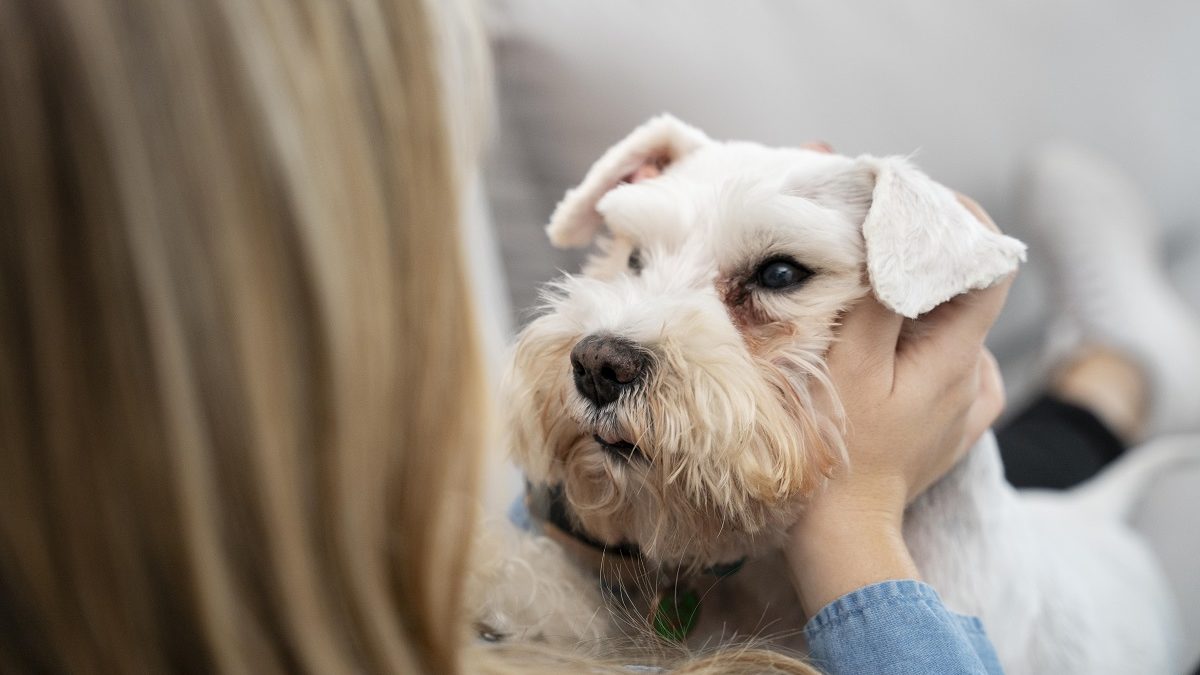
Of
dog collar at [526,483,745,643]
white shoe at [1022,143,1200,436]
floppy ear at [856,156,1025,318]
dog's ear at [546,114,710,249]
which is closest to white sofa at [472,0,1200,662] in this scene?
white shoe at [1022,143,1200,436]

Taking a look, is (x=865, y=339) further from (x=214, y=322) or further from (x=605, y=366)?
(x=214, y=322)

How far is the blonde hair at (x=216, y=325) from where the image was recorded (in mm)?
436

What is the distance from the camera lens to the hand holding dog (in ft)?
2.48

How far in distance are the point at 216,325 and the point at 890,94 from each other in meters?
1.41

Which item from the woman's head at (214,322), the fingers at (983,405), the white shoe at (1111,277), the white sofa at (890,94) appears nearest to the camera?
the woman's head at (214,322)

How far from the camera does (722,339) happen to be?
2.45 feet

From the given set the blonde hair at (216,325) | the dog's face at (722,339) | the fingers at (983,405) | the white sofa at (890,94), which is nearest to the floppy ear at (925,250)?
the dog's face at (722,339)

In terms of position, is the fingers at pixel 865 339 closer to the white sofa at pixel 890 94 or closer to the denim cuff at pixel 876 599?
the denim cuff at pixel 876 599

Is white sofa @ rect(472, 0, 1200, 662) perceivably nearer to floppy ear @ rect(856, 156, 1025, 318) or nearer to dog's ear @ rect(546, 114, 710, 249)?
dog's ear @ rect(546, 114, 710, 249)

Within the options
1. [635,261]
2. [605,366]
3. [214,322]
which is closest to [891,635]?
[605,366]

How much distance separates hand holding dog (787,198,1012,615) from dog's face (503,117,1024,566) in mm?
26

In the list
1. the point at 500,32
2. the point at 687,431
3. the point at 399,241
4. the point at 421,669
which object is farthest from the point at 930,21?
the point at 421,669

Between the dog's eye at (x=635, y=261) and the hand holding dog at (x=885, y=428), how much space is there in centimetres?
23

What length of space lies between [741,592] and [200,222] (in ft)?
2.21
